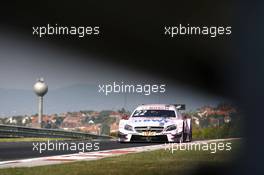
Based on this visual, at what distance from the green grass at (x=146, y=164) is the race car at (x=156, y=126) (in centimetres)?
17

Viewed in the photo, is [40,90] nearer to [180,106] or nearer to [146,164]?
[146,164]

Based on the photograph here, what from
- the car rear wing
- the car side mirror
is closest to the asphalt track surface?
the car side mirror

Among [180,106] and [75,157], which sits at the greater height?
[180,106]

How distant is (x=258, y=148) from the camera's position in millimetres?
5168

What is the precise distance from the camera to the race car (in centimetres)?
480

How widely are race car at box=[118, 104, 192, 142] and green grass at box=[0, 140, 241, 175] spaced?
0.17 metres

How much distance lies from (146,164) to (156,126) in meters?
0.41

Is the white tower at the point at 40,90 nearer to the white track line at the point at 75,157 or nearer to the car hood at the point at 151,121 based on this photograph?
the white track line at the point at 75,157

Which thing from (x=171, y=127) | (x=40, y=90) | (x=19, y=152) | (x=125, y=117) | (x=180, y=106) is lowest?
(x=19, y=152)

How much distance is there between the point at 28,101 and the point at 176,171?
1642 mm

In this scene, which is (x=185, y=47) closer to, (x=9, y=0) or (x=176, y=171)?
(x=176, y=171)

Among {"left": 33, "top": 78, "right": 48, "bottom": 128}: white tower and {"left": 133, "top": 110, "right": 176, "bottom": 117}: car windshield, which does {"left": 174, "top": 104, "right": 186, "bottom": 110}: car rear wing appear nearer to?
{"left": 133, "top": 110, "right": 176, "bottom": 117}: car windshield

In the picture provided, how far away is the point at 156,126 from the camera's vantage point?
15.9 feet

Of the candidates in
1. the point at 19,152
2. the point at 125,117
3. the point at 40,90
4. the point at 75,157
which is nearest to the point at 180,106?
the point at 125,117
